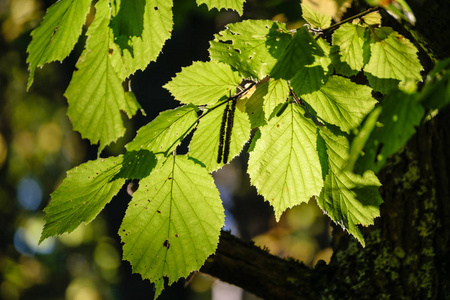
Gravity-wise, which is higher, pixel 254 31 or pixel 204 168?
pixel 254 31

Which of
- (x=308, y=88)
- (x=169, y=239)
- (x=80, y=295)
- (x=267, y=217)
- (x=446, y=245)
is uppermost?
(x=308, y=88)

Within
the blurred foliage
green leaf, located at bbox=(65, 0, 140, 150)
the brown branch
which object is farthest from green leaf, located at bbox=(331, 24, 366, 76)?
the blurred foliage

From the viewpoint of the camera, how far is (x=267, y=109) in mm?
619

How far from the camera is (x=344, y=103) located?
1.98 ft

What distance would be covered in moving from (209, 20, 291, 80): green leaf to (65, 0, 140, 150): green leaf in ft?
0.68

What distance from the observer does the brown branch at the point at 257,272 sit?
0.94m

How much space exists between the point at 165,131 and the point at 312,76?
267 mm

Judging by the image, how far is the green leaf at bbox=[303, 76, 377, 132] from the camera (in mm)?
601

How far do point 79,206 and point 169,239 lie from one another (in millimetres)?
169

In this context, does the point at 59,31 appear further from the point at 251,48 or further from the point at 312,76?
the point at 312,76

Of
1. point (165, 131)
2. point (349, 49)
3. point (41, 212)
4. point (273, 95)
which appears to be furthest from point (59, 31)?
point (41, 212)

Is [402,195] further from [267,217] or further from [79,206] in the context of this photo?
[267,217]

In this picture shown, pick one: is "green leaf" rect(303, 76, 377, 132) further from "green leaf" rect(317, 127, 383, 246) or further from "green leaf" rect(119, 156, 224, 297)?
"green leaf" rect(119, 156, 224, 297)

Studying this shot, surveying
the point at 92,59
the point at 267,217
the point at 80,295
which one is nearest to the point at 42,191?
the point at 80,295
